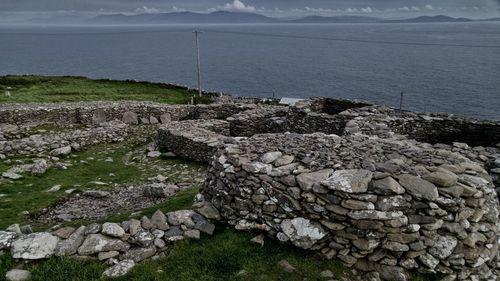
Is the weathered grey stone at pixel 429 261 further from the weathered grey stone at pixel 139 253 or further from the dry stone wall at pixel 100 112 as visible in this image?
the dry stone wall at pixel 100 112

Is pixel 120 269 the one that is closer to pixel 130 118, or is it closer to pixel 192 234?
pixel 192 234

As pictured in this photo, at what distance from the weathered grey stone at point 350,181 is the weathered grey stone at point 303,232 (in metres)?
1.05

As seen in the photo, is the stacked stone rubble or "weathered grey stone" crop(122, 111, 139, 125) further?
"weathered grey stone" crop(122, 111, 139, 125)

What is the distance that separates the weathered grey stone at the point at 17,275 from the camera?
26.9 ft

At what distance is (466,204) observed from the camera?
28.4 ft

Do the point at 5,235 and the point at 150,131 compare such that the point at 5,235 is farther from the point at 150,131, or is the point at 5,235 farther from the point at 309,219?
the point at 150,131

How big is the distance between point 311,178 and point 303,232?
1.27 metres

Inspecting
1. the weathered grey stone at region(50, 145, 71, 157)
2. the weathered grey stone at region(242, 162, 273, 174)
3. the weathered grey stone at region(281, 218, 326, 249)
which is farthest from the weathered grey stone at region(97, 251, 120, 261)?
the weathered grey stone at region(50, 145, 71, 157)

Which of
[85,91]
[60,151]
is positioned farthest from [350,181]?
[85,91]

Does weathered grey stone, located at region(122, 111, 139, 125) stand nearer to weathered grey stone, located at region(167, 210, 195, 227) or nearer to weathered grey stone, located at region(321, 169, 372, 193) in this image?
weathered grey stone, located at region(167, 210, 195, 227)

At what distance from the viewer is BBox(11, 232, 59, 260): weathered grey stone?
8.76 metres

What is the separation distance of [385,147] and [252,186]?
4.20 m

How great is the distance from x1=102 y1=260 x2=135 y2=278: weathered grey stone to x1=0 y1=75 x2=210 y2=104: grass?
34.9 m

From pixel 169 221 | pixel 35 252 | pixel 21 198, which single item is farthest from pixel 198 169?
pixel 35 252
